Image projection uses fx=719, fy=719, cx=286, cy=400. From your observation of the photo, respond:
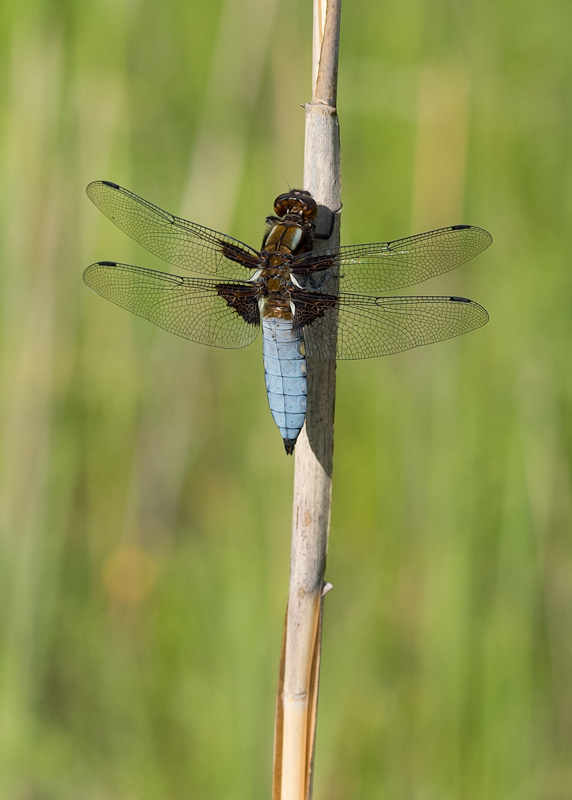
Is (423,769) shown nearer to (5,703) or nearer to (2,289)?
(5,703)

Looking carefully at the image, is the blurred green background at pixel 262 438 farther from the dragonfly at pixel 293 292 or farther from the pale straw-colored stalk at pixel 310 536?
the pale straw-colored stalk at pixel 310 536

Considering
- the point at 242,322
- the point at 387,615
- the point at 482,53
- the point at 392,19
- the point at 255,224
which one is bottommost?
the point at 387,615

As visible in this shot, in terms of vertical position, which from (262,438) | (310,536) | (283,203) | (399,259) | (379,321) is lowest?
(310,536)

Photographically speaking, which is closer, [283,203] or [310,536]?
[310,536]

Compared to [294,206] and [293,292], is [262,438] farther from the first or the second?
[294,206]

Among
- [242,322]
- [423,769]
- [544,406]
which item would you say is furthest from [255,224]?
[423,769]

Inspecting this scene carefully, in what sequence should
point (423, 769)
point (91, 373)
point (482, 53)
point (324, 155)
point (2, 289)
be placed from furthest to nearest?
point (91, 373) → point (482, 53) → point (2, 289) → point (423, 769) → point (324, 155)

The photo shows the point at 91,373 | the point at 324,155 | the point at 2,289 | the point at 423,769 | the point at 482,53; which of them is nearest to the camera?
the point at 324,155

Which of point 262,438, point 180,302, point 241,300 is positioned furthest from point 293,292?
point 262,438
